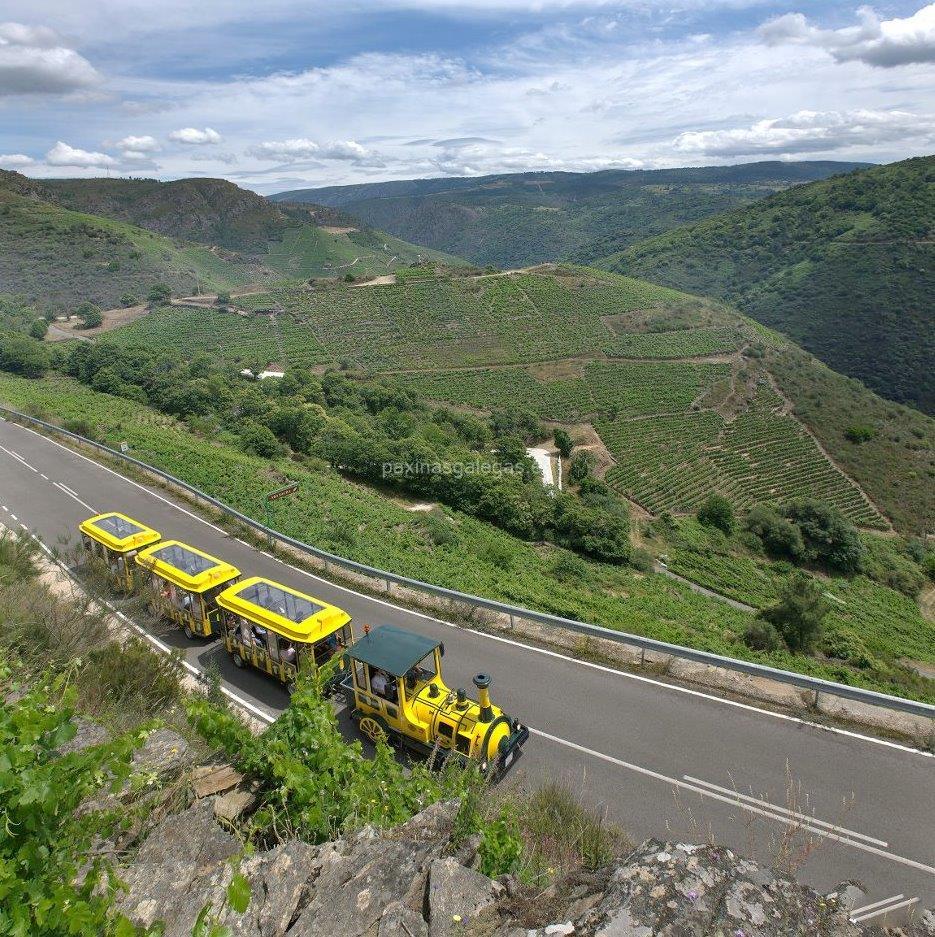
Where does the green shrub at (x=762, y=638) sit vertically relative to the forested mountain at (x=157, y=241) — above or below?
below

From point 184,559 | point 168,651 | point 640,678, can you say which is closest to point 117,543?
point 184,559

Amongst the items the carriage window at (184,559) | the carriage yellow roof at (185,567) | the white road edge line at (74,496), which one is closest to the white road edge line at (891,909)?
the carriage yellow roof at (185,567)

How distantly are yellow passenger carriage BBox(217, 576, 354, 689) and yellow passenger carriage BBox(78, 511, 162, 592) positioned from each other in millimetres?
3682

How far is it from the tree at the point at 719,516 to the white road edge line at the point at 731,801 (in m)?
34.6

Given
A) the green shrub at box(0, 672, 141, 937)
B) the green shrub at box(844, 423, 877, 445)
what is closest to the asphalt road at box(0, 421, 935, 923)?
the green shrub at box(0, 672, 141, 937)

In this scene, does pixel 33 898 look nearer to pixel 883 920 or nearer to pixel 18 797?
pixel 18 797

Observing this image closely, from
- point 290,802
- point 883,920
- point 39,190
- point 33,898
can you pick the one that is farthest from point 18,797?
point 39,190

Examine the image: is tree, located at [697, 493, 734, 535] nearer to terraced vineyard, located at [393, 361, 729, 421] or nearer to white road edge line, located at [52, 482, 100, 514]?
terraced vineyard, located at [393, 361, 729, 421]

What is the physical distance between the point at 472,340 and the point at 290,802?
68579mm

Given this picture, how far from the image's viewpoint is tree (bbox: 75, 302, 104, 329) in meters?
73.0

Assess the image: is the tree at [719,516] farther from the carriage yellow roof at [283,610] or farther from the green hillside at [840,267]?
the green hillside at [840,267]

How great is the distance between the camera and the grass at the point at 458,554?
15508mm

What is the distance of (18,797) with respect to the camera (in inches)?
97.5

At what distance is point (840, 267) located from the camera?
10869 centimetres
